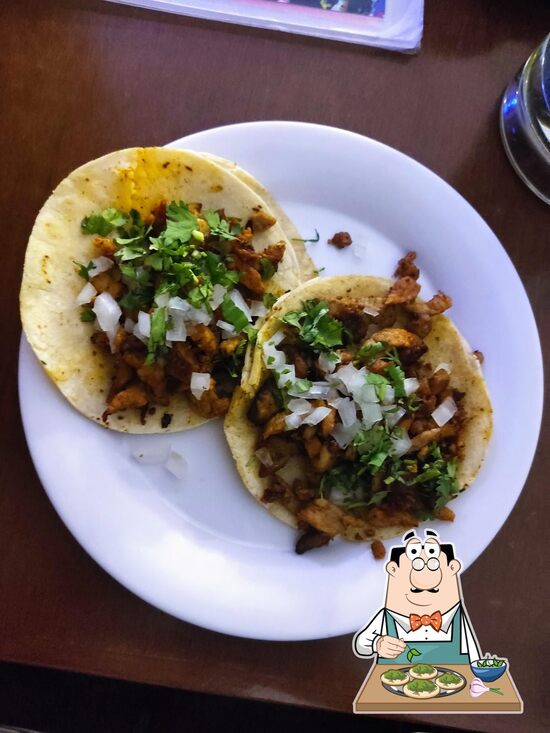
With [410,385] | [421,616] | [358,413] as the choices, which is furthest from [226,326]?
[421,616]

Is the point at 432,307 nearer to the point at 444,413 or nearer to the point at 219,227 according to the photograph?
the point at 444,413

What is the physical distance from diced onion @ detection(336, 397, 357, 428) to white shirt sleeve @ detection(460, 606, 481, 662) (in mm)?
592

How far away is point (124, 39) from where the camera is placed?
2148 mm

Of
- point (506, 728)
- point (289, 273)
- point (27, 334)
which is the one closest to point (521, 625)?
point (506, 728)

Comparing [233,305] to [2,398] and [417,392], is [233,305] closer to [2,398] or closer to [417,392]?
[417,392]

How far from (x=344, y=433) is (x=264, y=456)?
0.25 metres

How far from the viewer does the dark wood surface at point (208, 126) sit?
190cm

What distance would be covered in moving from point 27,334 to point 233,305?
0.59m

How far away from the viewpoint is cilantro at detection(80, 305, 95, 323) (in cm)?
194

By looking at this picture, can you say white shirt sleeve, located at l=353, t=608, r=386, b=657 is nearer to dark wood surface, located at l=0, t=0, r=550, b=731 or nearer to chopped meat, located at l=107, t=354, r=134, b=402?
dark wood surface, located at l=0, t=0, r=550, b=731

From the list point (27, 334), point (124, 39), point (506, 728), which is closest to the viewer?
point (27, 334)

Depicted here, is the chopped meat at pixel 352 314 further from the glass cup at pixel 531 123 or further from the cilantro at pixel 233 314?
the glass cup at pixel 531 123

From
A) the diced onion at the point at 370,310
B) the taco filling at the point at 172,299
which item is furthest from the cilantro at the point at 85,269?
the diced onion at the point at 370,310

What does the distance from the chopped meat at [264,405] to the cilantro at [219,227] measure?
18.0 inches
